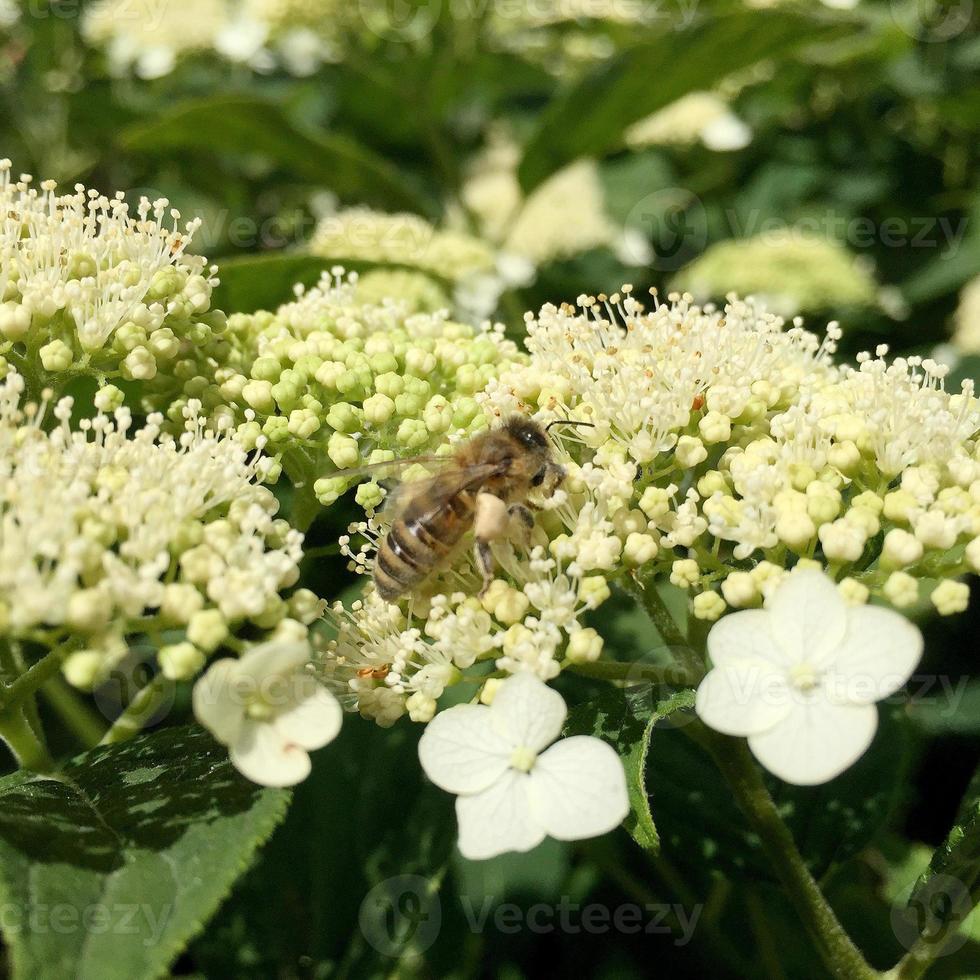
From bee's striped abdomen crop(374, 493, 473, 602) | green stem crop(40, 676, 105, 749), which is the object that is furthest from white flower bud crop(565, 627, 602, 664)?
green stem crop(40, 676, 105, 749)

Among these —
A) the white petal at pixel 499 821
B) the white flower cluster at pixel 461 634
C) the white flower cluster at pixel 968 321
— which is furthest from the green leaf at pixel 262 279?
the white flower cluster at pixel 968 321

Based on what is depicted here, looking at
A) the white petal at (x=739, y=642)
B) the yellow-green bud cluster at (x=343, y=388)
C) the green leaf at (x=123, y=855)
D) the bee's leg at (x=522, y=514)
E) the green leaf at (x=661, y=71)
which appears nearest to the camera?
the green leaf at (x=123, y=855)

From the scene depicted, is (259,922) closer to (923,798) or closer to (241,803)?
(241,803)

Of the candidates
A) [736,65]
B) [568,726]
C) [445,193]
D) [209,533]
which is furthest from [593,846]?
[445,193]

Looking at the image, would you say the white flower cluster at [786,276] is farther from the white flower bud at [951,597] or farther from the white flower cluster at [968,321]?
the white flower bud at [951,597]

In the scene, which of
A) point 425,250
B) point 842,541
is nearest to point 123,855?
point 842,541

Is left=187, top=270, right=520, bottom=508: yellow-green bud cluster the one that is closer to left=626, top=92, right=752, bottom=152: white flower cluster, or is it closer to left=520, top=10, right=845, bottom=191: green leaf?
left=520, top=10, right=845, bottom=191: green leaf
